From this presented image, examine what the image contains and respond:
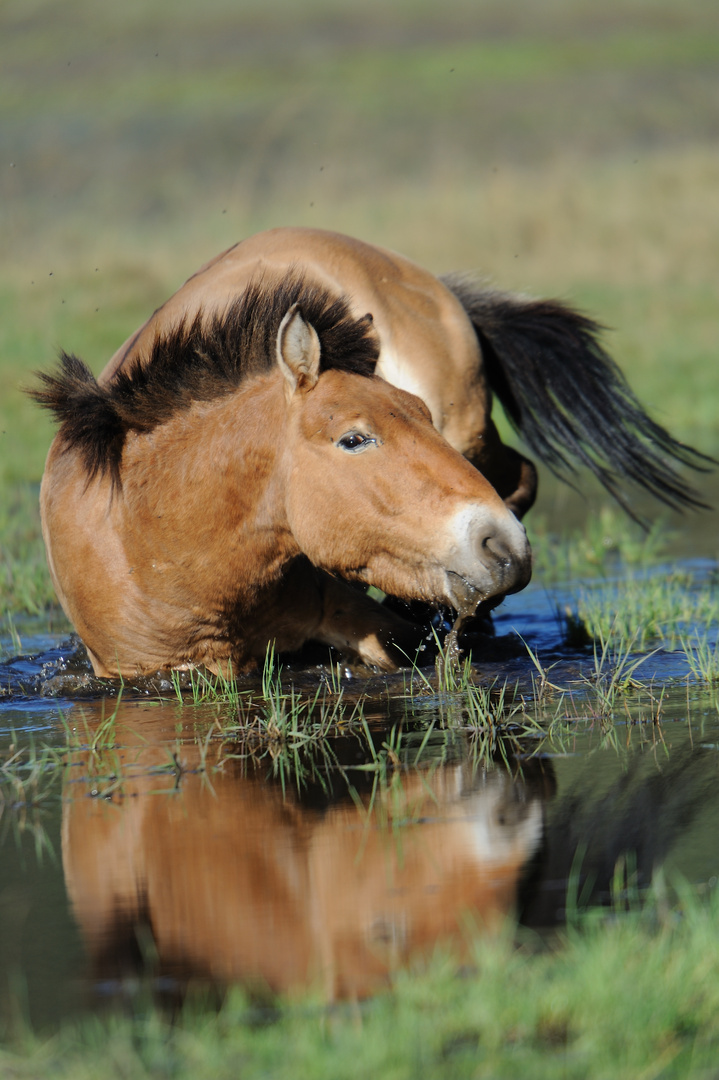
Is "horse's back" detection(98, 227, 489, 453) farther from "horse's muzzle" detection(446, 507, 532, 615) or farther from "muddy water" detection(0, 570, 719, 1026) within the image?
"horse's muzzle" detection(446, 507, 532, 615)

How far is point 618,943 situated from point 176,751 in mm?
1814

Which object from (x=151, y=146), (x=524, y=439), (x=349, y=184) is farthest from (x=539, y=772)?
(x=151, y=146)

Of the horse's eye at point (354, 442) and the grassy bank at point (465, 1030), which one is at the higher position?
the horse's eye at point (354, 442)

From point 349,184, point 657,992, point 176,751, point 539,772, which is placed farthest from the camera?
point 349,184

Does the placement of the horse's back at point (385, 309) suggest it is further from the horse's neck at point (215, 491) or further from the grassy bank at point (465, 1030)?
the grassy bank at point (465, 1030)

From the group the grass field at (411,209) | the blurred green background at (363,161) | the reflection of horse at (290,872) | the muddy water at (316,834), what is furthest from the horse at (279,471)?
the blurred green background at (363,161)

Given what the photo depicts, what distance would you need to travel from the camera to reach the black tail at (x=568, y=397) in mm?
5566

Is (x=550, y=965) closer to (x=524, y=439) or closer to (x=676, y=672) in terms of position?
(x=676, y=672)

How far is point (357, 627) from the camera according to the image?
463 cm

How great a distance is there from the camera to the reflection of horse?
2381 millimetres

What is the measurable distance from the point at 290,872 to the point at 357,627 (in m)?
1.90

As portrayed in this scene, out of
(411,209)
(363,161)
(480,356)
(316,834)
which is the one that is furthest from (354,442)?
(363,161)

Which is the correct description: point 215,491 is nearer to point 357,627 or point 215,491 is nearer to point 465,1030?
point 357,627

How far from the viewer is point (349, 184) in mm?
19859
